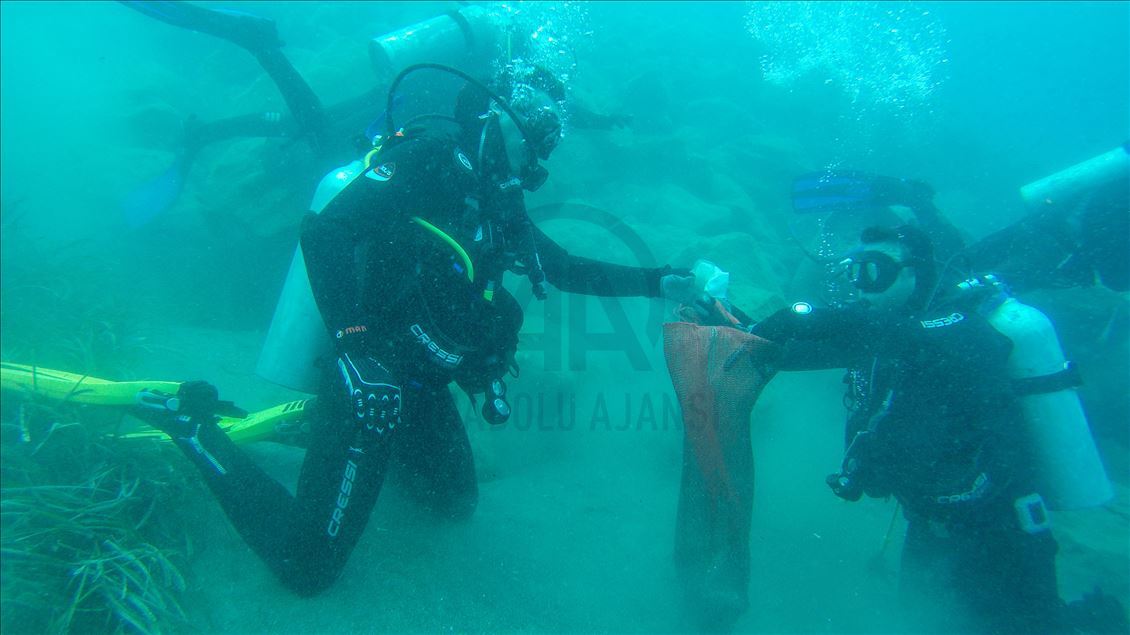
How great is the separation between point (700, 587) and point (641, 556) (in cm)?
54

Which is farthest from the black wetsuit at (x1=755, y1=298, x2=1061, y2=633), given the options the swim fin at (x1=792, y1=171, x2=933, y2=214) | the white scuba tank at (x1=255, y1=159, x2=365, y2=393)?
the swim fin at (x1=792, y1=171, x2=933, y2=214)

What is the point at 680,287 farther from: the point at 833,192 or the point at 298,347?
the point at 833,192

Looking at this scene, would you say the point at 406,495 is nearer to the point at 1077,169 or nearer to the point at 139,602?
the point at 139,602

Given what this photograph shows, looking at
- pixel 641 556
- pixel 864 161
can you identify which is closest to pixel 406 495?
pixel 641 556

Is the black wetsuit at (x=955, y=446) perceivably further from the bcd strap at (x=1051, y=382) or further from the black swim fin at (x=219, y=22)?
the black swim fin at (x=219, y=22)

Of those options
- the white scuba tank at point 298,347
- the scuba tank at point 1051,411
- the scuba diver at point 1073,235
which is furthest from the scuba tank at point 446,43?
the scuba diver at point 1073,235

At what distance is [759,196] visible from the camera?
13156 mm

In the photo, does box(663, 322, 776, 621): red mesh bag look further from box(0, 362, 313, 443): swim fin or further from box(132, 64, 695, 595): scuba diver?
box(0, 362, 313, 443): swim fin

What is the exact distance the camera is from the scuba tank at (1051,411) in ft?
10.3

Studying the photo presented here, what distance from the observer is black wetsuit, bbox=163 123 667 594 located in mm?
2410

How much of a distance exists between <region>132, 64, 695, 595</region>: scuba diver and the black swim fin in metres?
5.82

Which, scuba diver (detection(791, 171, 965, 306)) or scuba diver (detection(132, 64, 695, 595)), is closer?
scuba diver (detection(132, 64, 695, 595))

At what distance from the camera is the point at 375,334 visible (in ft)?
7.98

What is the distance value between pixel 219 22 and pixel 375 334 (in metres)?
6.94
